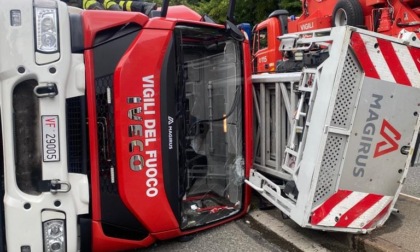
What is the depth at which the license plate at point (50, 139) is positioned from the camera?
2.79 metres

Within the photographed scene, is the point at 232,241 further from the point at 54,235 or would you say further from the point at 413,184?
the point at 413,184

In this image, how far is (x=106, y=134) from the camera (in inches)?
120

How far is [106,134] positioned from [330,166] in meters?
1.63

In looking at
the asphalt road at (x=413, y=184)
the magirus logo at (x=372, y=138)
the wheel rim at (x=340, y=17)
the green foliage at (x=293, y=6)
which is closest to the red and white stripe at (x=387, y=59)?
the magirus logo at (x=372, y=138)

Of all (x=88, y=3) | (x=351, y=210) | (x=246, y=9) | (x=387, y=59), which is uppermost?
(x=246, y=9)

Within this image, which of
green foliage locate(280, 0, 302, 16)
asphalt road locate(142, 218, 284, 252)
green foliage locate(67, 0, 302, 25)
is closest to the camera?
asphalt road locate(142, 218, 284, 252)

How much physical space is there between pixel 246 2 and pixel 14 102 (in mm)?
14418

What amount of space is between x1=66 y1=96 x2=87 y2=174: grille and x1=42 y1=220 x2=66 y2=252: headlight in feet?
1.22

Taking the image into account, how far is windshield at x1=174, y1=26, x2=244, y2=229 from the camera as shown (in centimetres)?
361

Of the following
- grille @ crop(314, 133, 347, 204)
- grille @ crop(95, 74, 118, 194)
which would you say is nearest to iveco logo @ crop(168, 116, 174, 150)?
grille @ crop(95, 74, 118, 194)

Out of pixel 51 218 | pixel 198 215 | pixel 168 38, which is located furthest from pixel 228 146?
pixel 51 218

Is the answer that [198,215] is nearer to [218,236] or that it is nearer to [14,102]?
[218,236]

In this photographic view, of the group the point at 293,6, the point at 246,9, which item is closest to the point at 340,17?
the point at 293,6

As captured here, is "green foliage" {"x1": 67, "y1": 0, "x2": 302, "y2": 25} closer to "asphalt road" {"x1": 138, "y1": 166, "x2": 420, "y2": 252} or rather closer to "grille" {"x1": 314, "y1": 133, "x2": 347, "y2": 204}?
"asphalt road" {"x1": 138, "y1": 166, "x2": 420, "y2": 252}
